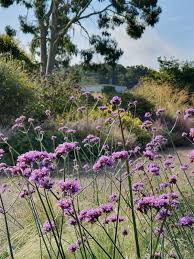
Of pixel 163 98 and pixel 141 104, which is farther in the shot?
pixel 163 98

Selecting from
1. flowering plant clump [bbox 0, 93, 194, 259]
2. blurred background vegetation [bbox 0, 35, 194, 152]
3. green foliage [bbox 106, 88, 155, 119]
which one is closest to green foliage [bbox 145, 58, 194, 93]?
blurred background vegetation [bbox 0, 35, 194, 152]

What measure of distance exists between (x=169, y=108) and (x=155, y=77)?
8.35 meters

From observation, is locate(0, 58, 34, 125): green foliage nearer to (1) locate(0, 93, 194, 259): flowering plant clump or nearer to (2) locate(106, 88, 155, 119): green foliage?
(2) locate(106, 88, 155, 119): green foliage

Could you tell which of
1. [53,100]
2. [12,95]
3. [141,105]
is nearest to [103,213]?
[12,95]

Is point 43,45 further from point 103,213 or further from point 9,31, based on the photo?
point 103,213

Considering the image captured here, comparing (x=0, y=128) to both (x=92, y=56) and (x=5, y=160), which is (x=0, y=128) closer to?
(x=5, y=160)

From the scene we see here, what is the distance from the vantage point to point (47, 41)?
27.9 meters

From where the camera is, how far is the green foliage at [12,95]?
533 inches

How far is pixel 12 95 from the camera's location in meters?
13.6

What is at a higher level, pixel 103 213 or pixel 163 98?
pixel 103 213

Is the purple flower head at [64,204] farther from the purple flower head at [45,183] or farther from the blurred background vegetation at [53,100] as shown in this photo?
the blurred background vegetation at [53,100]

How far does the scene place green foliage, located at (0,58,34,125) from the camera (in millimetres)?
13547

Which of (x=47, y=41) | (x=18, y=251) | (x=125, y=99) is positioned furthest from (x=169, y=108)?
(x=18, y=251)

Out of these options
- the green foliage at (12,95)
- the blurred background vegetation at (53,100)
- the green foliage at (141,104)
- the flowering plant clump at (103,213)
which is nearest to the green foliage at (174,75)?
the blurred background vegetation at (53,100)
